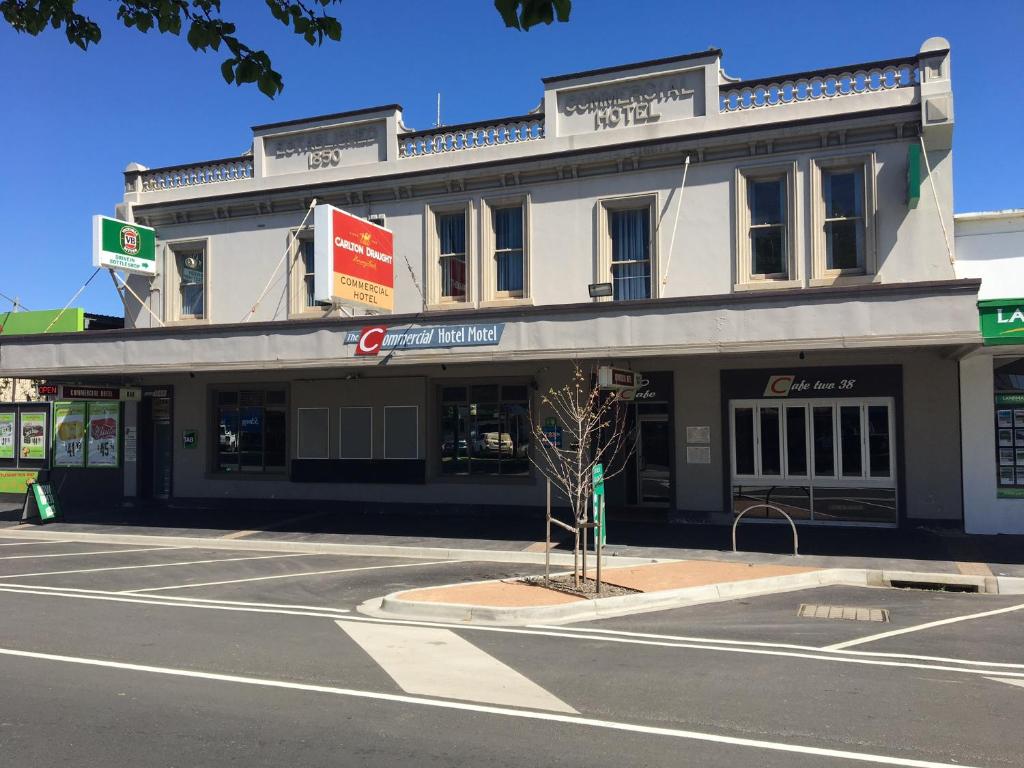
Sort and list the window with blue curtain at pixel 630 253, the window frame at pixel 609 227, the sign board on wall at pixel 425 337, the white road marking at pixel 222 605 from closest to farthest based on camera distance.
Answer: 1. the white road marking at pixel 222 605
2. the sign board on wall at pixel 425 337
3. the window frame at pixel 609 227
4. the window with blue curtain at pixel 630 253

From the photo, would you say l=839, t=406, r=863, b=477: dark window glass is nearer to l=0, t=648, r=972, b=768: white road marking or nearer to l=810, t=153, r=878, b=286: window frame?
l=810, t=153, r=878, b=286: window frame

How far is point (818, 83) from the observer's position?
1555 centimetres

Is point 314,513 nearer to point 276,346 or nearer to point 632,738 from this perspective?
point 276,346

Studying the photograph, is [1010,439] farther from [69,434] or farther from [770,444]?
[69,434]

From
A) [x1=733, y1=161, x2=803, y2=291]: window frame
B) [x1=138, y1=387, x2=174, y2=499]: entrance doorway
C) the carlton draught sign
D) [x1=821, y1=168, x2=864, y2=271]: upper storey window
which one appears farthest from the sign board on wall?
[x1=138, y1=387, x2=174, y2=499]: entrance doorway

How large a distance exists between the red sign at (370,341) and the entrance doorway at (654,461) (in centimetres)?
572

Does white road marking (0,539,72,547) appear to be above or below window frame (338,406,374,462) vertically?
below

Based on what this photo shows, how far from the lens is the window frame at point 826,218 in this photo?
591 inches

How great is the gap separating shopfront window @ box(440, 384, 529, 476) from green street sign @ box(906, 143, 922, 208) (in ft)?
27.2

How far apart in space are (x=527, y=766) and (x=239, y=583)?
8.42 metres

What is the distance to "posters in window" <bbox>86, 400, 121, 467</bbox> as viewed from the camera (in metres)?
21.8

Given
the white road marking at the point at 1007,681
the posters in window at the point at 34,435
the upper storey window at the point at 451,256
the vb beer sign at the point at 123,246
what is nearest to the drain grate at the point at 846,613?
the white road marking at the point at 1007,681

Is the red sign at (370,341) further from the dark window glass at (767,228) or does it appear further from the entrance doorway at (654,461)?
the dark window glass at (767,228)

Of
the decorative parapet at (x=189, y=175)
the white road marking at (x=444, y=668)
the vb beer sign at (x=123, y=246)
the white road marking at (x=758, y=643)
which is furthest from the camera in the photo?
the decorative parapet at (x=189, y=175)
